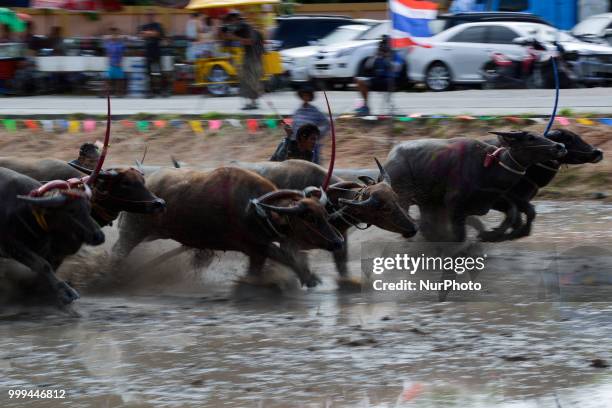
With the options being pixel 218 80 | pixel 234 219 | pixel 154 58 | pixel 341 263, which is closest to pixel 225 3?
pixel 218 80

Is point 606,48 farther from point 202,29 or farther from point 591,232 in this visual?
point 591,232

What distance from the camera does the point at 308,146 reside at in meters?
12.5

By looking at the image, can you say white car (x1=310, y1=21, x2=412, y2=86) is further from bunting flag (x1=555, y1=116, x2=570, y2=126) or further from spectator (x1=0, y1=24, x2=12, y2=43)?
bunting flag (x1=555, y1=116, x2=570, y2=126)

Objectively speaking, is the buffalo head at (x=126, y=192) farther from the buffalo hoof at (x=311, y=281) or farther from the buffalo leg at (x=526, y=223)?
the buffalo leg at (x=526, y=223)

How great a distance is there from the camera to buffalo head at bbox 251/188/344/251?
10.5m

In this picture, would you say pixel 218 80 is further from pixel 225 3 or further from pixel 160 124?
pixel 160 124

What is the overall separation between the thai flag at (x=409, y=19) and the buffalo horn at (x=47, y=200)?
309 inches

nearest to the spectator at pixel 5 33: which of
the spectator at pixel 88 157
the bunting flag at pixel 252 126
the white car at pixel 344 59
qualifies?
the white car at pixel 344 59

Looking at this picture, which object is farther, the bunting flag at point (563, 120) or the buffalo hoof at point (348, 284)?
the bunting flag at point (563, 120)

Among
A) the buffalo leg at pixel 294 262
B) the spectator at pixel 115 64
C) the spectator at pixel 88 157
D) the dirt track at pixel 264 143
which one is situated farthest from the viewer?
the spectator at pixel 115 64

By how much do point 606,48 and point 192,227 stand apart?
1511 centimetres

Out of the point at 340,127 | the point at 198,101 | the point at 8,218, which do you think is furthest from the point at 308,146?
the point at 198,101

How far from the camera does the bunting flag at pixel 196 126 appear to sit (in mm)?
19125

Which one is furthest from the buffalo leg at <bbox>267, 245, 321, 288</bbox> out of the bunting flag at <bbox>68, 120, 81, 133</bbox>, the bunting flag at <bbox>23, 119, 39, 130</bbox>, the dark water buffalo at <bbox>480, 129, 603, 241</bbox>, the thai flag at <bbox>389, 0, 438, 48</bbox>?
the bunting flag at <bbox>23, 119, 39, 130</bbox>
